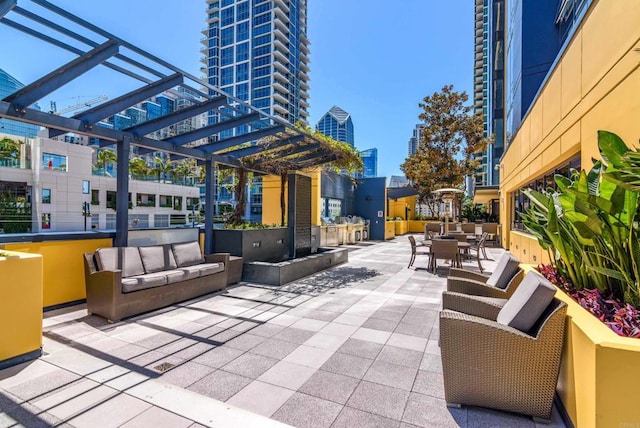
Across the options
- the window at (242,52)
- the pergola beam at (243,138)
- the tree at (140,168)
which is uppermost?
the window at (242,52)

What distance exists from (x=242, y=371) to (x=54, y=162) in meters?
8.88

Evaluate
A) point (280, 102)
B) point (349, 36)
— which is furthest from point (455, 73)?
point (280, 102)

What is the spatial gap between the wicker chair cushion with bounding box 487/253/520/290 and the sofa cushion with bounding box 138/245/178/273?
4.67m

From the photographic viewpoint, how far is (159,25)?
9281 mm

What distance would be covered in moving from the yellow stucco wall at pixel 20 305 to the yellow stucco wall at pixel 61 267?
1563 mm

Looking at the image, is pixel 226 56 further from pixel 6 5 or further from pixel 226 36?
pixel 6 5

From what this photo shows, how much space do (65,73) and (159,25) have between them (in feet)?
23.3

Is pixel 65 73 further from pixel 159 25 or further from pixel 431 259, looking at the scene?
pixel 431 259

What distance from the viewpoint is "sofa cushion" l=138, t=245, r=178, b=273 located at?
4764 mm

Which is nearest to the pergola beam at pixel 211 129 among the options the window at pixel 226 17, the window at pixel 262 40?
the window at pixel 262 40

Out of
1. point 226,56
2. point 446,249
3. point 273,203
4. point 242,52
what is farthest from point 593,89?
point 226,56

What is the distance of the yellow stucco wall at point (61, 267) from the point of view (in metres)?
4.26

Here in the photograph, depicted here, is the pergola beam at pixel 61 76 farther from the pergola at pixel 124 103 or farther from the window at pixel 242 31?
the window at pixel 242 31

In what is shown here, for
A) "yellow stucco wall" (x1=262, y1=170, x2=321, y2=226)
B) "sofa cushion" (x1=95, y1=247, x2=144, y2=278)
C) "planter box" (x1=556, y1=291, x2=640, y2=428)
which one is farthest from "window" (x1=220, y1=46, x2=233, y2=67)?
"planter box" (x1=556, y1=291, x2=640, y2=428)
